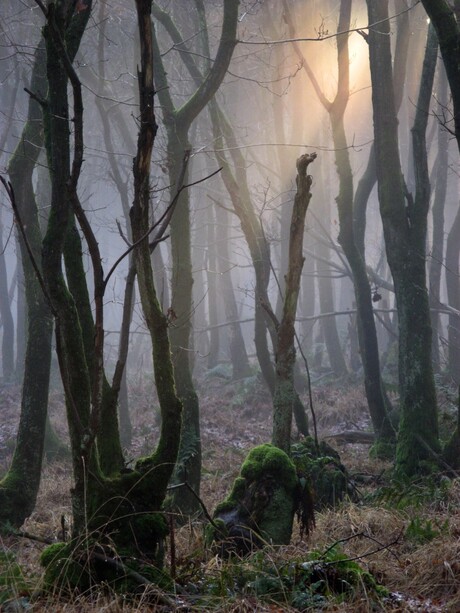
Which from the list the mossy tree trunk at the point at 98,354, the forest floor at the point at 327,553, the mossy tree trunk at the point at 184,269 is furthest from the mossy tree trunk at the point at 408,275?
the mossy tree trunk at the point at 98,354

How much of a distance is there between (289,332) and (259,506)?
6.41 ft

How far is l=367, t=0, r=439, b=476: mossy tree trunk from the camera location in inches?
326

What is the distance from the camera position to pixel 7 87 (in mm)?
24281

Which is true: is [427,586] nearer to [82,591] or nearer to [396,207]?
[82,591]

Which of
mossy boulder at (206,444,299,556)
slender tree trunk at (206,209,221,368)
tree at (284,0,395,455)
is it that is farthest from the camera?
slender tree trunk at (206,209,221,368)

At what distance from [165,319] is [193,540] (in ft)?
6.68

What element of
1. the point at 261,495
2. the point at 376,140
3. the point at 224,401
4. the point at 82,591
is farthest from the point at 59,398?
the point at 82,591

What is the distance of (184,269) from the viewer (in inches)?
322

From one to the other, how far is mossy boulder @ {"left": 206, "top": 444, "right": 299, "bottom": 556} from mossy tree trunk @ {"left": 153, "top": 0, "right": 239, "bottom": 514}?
84.7 inches

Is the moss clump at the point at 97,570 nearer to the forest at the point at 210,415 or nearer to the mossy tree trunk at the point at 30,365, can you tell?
the forest at the point at 210,415

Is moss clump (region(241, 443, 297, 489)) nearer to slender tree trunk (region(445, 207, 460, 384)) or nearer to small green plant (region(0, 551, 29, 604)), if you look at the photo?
small green plant (region(0, 551, 29, 604))

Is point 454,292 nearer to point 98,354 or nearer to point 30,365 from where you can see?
point 30,365

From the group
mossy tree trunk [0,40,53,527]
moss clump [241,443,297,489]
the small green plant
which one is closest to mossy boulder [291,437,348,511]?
moss clump [241,443,297,489]

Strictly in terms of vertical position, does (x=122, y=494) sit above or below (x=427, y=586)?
above
